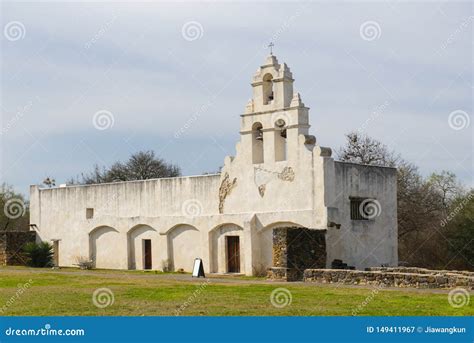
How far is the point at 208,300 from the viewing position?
20453 mm

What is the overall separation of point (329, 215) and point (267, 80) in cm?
640

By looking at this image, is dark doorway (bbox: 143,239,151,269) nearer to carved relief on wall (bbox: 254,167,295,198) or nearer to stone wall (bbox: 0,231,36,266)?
stone wall (bbox: 0,231,36,266)

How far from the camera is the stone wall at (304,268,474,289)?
23781mm

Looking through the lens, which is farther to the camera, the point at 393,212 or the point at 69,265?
the point at 69,265

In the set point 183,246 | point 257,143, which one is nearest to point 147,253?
point 183,246

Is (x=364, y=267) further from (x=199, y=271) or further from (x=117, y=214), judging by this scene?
(x=117, y=214)

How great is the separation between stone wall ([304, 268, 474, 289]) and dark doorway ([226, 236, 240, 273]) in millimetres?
6268

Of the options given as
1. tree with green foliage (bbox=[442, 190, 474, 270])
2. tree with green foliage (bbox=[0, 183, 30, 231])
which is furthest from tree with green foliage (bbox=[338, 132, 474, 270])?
tree with green foliage (bbox=[0, 183, 30, 231])

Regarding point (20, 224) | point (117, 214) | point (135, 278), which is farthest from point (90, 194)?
point (20, 224)

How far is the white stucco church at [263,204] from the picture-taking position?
101 ft

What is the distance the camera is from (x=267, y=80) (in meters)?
32.5

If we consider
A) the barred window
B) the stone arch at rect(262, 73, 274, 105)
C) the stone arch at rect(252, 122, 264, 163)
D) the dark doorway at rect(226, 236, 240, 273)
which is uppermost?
the stone arch at rect(262, 73, 274, 105)

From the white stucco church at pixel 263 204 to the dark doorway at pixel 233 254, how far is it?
0.14ft

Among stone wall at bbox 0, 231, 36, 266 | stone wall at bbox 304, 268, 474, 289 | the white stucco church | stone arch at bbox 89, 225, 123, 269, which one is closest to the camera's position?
stone wall at bbox 304, 268, 474, 289
